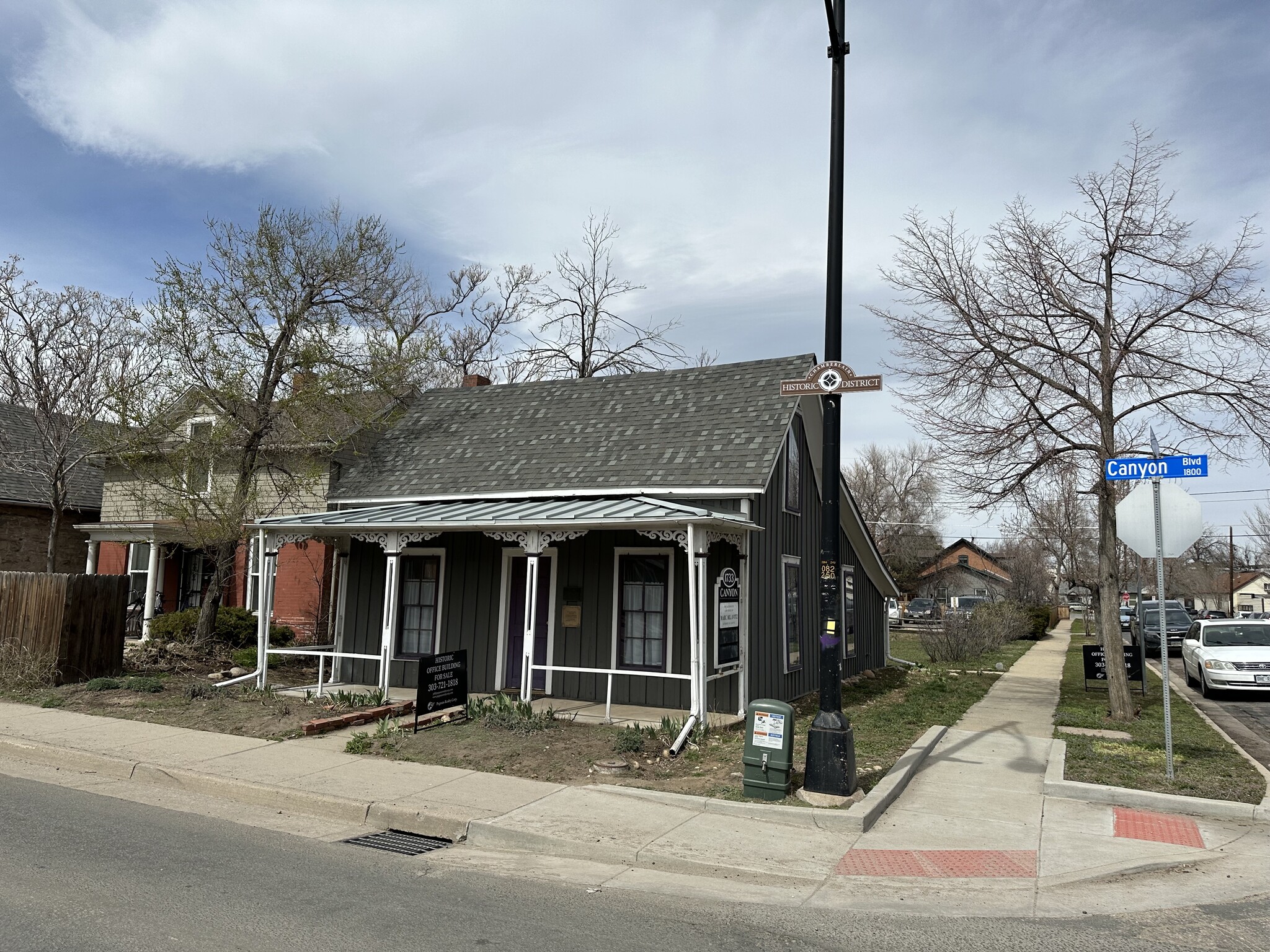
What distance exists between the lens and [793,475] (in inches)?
591

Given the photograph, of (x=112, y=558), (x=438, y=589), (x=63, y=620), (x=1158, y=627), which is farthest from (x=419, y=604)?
(x=1158, y=627)

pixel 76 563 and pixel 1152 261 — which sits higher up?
pixel 1152 261

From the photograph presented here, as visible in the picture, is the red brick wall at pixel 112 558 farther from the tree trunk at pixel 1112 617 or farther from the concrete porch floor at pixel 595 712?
the tree trunk at pixel 1112 617

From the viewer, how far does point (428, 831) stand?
7.47 m

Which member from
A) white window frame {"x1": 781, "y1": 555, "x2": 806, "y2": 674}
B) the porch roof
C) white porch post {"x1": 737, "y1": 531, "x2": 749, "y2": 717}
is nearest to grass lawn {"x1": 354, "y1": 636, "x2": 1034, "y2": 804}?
white porch post {"x1": 737, "y1": 531, "x2": 749, "y2": 717}

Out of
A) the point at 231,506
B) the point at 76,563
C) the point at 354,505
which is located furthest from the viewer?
the point at 76,563

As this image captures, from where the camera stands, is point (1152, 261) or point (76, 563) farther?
point (76, 563)

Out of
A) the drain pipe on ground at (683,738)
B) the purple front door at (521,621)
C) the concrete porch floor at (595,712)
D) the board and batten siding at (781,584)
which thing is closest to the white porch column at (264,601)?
the concrete porch floor at (595,712)

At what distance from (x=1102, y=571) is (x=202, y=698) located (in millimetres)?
13625

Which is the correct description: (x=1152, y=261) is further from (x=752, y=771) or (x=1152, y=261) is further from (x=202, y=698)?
(x=202, y=698)

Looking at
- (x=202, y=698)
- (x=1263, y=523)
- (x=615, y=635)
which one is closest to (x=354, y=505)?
(x=202, y=698)

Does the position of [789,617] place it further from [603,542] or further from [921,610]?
[921,610]

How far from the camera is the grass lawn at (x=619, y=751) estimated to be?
9039 mm

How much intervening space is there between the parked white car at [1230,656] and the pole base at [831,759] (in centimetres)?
1330
